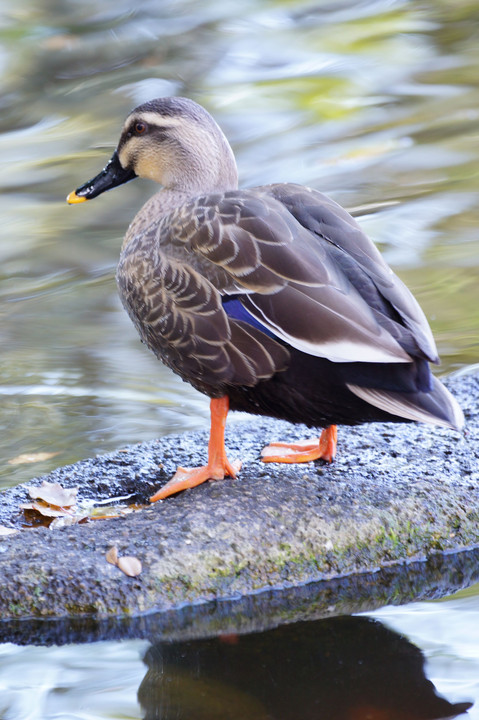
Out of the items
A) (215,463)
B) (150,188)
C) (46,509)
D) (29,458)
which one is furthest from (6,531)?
(150,188)

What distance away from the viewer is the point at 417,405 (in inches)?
130

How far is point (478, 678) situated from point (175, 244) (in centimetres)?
173

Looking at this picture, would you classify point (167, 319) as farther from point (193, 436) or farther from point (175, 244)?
point (193, 436)

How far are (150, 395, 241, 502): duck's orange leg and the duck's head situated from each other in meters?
0.97

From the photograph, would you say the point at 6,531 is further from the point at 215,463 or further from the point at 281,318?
the point at 281,318

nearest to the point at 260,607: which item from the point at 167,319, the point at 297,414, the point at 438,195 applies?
the point at 297,414

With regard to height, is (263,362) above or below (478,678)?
above

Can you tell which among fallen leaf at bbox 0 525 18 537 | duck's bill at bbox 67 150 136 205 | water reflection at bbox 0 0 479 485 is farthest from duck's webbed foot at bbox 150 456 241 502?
duck's bill at bbox 67 150 136 205

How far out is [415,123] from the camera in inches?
369

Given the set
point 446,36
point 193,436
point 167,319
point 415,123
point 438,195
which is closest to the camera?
point 167,319

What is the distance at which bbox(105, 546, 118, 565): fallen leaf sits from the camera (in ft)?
10.4

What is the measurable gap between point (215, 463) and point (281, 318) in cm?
68

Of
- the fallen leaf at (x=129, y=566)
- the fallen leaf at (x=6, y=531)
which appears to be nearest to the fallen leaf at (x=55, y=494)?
the fallen leaf at (x=6, y=531)

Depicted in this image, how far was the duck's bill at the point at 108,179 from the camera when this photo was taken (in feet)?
15.1
